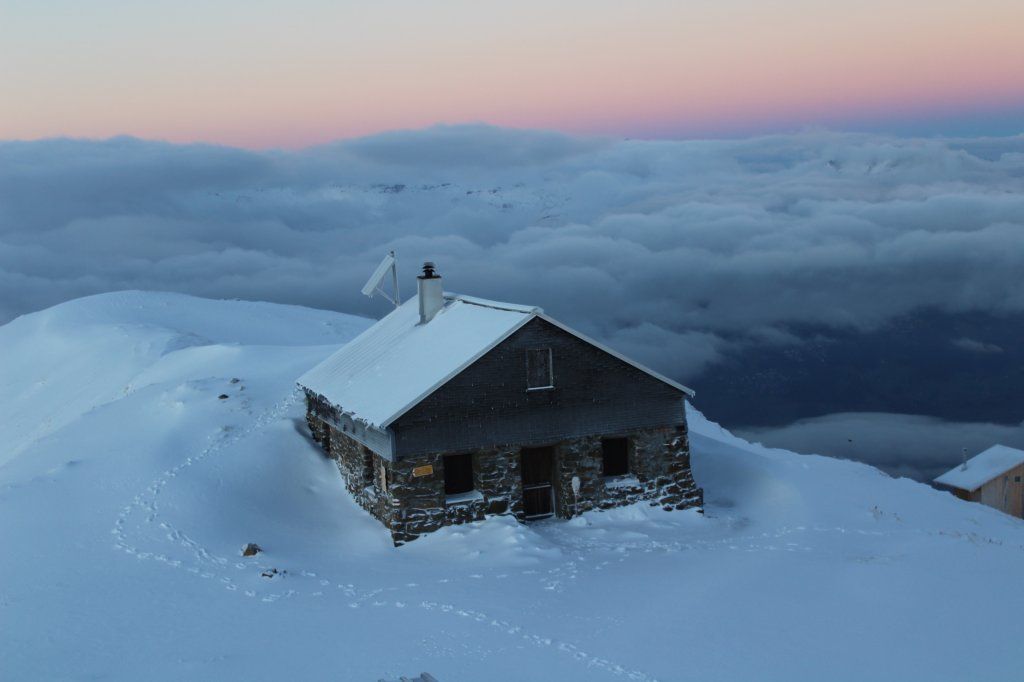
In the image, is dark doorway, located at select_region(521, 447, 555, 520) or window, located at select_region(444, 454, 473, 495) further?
window, located at select_region(444, 454, 473, 495)

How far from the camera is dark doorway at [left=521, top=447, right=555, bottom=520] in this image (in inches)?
993

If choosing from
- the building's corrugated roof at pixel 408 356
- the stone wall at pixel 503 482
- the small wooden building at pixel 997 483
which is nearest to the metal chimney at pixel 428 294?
the building's corrugated roof at pixel 408 356

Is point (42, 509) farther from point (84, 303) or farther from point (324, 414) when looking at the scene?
point (84, 303)

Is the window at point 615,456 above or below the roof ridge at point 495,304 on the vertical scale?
below

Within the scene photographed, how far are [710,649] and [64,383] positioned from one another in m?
41.2

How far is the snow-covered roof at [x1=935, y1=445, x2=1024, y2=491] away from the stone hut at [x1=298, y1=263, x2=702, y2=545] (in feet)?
90.5

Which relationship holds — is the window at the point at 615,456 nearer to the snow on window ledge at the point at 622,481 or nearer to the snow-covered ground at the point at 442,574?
the snow on window ledge at the point at 622,481

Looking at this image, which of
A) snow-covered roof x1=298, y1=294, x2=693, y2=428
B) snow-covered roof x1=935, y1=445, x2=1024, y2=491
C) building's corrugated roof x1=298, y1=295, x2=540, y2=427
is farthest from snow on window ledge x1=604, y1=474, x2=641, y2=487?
snow-covered roof x1=935, y1=445, x2=1024, y2=491

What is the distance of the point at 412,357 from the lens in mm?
25781

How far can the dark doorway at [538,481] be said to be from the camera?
25234mm

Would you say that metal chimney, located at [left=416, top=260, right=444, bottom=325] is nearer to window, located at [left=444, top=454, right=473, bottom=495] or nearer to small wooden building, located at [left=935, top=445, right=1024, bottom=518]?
window, located at [left=444, top=454, right=473, bottom=495]

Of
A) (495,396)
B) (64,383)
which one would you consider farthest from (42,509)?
(64,383)

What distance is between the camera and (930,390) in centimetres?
17900

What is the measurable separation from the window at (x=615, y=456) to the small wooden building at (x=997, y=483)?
27.7 metres
